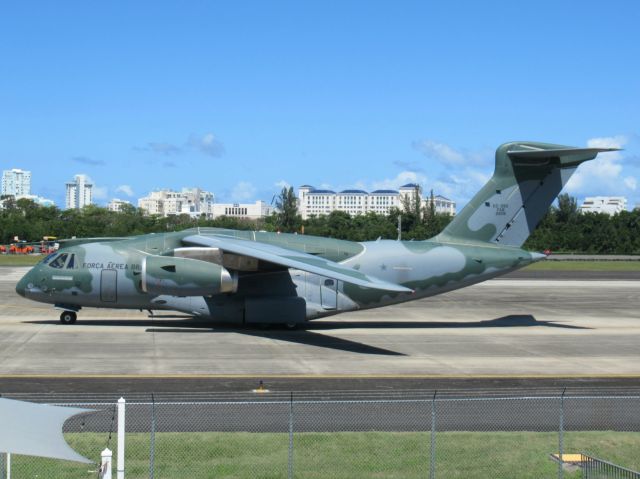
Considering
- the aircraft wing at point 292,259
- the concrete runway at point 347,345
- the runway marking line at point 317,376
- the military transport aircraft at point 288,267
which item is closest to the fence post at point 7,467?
the runway marking line at point 317,376

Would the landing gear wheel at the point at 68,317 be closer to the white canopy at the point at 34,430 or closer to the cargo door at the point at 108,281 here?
the cargo door at the point at 108,281

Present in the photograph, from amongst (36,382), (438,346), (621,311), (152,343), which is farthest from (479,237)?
(36,382)

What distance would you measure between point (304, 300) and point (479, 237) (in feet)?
22.4

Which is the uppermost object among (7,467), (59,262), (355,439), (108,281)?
(59,262)

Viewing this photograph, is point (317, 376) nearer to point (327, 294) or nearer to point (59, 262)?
point (327, 294)

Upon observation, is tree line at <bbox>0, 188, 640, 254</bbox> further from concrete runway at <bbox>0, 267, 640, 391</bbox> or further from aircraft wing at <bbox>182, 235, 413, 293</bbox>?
aircraft wing at <bbox>182, 235, 413, 293</bbox>

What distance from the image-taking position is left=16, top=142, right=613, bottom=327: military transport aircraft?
2456 centimetres

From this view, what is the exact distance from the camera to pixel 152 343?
22547 mm

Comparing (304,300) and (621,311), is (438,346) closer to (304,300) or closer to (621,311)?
(304,300)

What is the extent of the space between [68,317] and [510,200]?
51.8 ft

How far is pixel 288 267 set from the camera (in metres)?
23.7

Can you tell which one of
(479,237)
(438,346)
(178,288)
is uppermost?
(479,237)

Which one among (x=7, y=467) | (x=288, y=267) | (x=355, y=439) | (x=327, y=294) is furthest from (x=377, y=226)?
(x=7, y=467)

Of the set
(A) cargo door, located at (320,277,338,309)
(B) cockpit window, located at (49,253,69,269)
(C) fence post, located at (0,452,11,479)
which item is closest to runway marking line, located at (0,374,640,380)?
(A) cargo door, located at (320,277,338,309)
